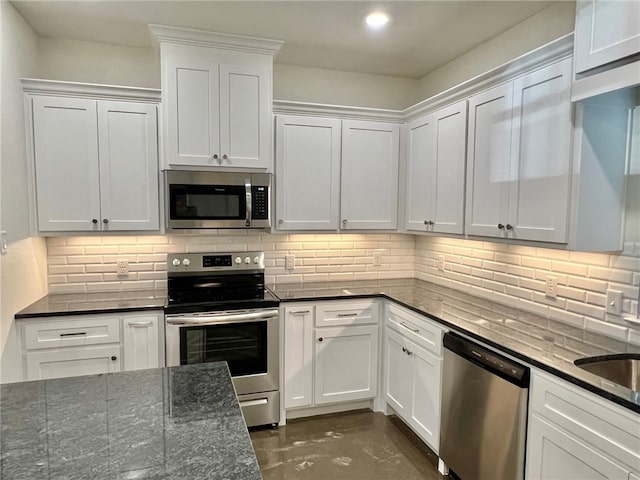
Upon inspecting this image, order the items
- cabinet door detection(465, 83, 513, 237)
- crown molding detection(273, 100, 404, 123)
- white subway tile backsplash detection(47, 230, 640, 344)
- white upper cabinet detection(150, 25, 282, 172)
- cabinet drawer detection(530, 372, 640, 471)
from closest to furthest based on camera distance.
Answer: cabinet drawer detection(530, 372, 640, 471), white subway tile backsplash detection(47, 230, 640, 344), cabinet door detection(465, 83, 513, 237), white upper cabinet detection(150, 25, 282, 172), crown molding detection(273, 100, 404, 123)

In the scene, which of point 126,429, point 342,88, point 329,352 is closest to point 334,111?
point 342,88

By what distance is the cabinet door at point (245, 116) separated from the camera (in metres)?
2.78

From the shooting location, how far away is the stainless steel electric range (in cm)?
262

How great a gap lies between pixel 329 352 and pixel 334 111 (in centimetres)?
180

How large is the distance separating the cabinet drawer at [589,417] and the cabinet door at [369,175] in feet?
5.93

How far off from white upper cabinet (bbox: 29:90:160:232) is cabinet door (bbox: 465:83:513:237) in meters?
2.06

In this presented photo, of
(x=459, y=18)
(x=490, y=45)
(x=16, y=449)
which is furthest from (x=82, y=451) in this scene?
(x=490, y=45)

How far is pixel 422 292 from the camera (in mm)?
3092

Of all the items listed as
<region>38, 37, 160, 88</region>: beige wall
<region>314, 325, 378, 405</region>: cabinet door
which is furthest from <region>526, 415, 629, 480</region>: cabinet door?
<region>38, 37, 160, 88</region>: beige wall

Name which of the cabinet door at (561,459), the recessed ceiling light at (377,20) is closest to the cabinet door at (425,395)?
the cabinet door at (561,459)

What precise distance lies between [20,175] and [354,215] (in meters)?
2.23

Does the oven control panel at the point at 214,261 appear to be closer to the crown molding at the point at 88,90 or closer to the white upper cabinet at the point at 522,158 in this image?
the crown molding at the point at 88,90

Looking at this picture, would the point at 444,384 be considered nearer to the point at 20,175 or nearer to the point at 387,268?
the point at 387,268

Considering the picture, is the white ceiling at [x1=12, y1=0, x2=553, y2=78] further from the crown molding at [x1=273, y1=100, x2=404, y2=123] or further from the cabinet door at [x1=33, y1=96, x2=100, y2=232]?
the cabinet door at [x1=33, y1=96, x2=100, y2=232]
